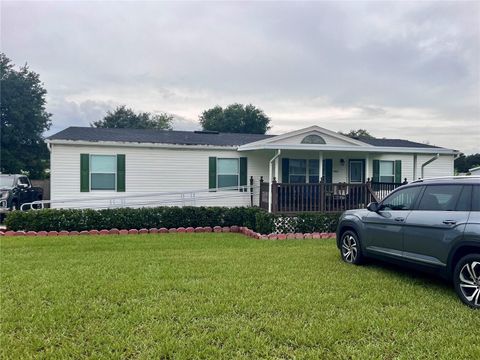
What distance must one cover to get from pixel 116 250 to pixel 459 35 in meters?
12.7

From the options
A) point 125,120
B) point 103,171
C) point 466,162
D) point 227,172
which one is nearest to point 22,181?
point 103,171

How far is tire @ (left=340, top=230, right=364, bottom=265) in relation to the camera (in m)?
7.05

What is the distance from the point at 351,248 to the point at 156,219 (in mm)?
6940

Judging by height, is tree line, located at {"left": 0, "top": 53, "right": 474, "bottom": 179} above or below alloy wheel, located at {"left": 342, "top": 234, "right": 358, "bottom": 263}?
above

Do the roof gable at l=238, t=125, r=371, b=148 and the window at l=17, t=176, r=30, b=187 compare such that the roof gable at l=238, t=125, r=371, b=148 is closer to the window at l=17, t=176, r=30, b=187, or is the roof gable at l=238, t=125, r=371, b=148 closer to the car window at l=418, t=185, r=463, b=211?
the car window at l=418, t=185, r=463, b=211

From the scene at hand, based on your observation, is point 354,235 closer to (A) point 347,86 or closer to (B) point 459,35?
(B) point 459,35

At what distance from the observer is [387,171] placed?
16797 mm

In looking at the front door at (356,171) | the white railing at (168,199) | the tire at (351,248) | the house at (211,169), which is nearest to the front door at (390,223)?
the tire at (351,248)

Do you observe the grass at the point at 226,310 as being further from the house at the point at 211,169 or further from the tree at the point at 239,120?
the tree at the point at 239,120

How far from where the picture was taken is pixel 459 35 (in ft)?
41.8

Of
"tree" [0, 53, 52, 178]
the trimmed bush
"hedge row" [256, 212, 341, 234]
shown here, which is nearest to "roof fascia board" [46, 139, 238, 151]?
the trimmed bush

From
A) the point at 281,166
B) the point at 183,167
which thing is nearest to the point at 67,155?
the point at 183,167

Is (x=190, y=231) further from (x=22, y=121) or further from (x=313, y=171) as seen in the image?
(x=22, y=121)

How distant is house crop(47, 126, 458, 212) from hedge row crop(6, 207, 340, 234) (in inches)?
25.4
